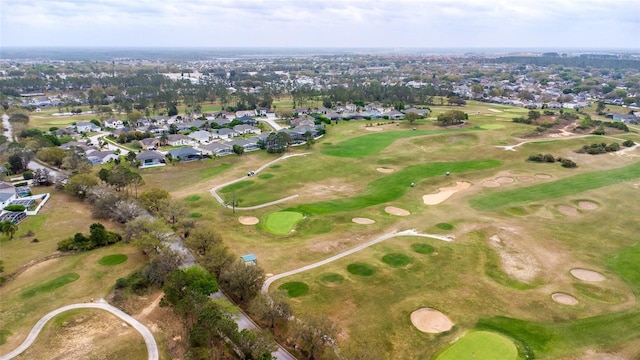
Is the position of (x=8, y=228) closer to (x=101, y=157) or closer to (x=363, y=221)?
(x=101, y=157)

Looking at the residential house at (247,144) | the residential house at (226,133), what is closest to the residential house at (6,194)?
the residential house at (247,144)

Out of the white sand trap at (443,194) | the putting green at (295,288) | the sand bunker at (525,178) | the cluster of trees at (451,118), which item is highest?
the cluster of trees at (451,118)

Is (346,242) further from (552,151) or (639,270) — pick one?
(552,151)

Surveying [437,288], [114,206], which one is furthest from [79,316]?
[437,288]

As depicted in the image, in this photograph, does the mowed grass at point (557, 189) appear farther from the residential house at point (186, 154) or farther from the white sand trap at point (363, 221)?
the residential house at point (186, 154)

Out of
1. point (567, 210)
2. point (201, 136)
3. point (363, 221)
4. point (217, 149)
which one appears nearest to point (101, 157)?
point (217, 149)

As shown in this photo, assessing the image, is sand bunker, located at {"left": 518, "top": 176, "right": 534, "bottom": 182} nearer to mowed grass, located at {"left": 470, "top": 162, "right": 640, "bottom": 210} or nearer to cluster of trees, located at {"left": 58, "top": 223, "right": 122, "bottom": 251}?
mowed grass, located at {"left": 470, "top": 162, "right": 640, "bottom": 210}

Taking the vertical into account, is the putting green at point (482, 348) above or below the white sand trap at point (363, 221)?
below
